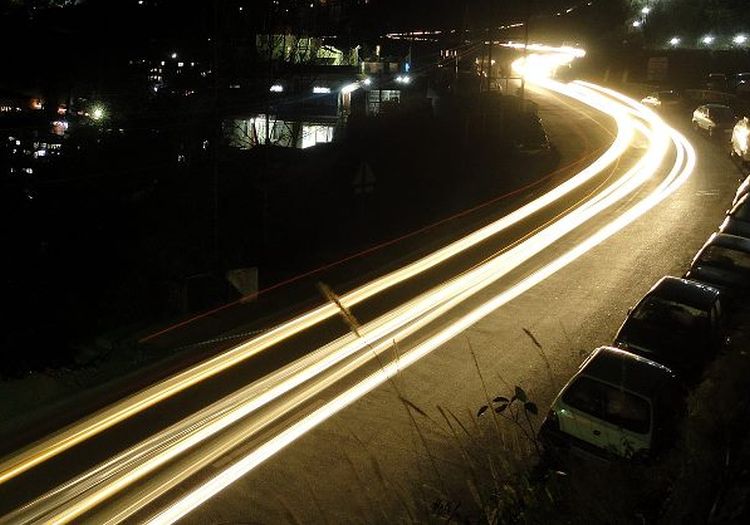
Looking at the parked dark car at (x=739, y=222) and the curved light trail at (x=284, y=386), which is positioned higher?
the parked dark car at (x=739, y=222)

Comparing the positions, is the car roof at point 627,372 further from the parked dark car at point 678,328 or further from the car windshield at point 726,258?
the car windshield at point 726,258

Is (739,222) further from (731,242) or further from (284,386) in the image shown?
(284,386)

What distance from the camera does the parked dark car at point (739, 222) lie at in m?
16.9

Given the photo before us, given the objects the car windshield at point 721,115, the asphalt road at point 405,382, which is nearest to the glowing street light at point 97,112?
the asphalt road at point 405,382

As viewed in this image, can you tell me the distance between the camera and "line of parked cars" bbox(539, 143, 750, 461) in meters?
8.66

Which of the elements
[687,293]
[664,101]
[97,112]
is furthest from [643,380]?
[664,101]

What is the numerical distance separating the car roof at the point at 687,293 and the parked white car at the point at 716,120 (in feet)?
89.2

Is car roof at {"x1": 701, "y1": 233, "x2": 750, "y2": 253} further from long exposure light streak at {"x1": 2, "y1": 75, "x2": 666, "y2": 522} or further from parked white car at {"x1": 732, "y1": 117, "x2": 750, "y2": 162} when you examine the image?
parked white car at {"x1": 732, "y1": 117, "x2": 750, "y2": 162}

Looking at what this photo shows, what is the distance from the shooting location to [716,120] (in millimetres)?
36281

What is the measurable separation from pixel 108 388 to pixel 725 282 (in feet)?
38.8

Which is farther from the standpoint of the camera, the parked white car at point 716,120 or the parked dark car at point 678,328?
the parked white car at point 716,120

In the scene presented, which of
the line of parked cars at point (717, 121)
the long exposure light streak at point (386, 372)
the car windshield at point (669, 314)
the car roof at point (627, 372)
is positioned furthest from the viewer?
the line of parked cars at point (717, 121)

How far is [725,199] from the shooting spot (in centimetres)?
2461

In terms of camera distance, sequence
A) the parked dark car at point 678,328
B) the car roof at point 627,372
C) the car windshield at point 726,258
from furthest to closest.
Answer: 1. the car windshield at point 726,258
2. the parked dark car at point 678,328
3. the car roof at point 627,372
